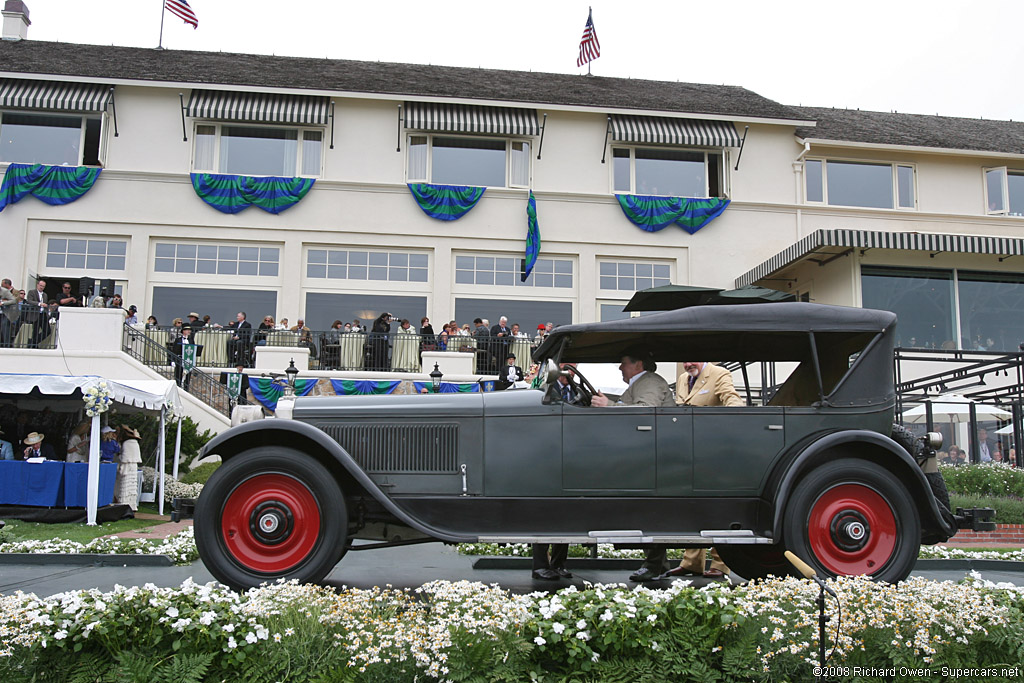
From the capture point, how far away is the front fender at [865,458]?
18.4ft

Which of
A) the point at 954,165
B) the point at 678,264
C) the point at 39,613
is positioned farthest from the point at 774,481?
the point at 954,165

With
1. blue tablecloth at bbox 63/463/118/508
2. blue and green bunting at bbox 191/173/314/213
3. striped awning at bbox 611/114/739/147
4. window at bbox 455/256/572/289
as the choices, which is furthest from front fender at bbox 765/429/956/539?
blue and green bunting at bbox 191/173/314/213

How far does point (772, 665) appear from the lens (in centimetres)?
400

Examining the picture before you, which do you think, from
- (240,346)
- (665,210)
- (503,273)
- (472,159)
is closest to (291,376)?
(240,346)

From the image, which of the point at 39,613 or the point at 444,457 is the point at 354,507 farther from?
the point at 39,613

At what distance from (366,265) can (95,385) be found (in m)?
11.6

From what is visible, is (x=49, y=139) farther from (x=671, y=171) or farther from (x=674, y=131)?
(x=671, y=171)

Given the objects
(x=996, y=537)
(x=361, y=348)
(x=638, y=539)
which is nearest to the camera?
(x=638, y=539)

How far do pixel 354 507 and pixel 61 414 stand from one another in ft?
46.1

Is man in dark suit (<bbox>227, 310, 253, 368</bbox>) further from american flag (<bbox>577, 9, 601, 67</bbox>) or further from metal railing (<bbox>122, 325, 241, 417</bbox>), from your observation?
american flag (<bbox>577, 9, 601, 67</bbox>)

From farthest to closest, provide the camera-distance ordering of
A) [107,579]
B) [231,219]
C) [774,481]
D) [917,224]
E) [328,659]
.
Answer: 1. [917,224]
2. [231,219]
3. [107,579]
4. [774,481]
5. [328,659]

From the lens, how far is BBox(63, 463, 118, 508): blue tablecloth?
12.8m

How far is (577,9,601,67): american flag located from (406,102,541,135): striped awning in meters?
4.53

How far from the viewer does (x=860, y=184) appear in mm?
25688
